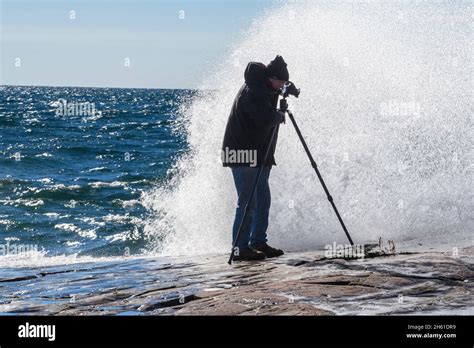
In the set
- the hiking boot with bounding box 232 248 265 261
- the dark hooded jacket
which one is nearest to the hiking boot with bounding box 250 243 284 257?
the hiking boot with bounding box 232 248 265 261

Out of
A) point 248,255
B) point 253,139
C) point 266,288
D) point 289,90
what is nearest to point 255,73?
point 289,90

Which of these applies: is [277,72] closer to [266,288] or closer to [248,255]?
[248,255]

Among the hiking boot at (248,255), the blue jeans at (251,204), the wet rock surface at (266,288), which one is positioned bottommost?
the wet rock surface at (266,288)

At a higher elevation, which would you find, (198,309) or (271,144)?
(271,144)

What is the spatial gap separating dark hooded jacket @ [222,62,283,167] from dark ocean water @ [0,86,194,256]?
6062 mm

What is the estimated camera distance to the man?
7305mm

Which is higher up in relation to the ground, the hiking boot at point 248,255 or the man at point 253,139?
the man at point 253,139

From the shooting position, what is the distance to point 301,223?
9.45 meters

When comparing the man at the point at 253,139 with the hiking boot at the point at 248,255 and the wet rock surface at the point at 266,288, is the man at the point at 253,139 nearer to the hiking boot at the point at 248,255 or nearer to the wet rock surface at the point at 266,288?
the hiking boot at the point at 248,255

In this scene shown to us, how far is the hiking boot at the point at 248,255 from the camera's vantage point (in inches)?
295

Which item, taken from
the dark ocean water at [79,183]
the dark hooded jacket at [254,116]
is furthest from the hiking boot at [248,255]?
the dark ocean water at [79,183]
